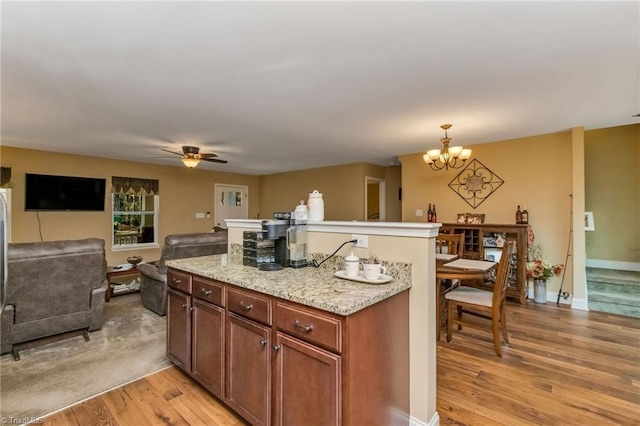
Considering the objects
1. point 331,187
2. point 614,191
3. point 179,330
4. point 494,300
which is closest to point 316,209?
point 179,330

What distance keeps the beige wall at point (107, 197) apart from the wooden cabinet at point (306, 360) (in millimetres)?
5101

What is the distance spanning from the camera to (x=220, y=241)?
3.99 metres

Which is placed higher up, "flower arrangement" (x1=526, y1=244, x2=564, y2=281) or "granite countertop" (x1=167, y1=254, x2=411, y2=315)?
"granite countertop" (x1=167, y1=254, x2=411, y2=315)

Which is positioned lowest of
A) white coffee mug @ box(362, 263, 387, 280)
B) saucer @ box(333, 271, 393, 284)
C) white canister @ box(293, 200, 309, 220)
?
saucer @ box(333, 271, 393, 284)

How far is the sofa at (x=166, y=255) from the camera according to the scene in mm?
3479

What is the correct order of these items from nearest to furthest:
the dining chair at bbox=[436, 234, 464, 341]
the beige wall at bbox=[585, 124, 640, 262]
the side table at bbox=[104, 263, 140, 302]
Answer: the dining chair at bbox=[436, 234, 464, 341]
the side table at bbox=[104, 263, 140, 302]
the beige wall at bbox=[585, 124, 640, 262]

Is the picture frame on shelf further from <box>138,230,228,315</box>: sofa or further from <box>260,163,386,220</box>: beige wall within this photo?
<box>138,230,228,315</box>: sofa

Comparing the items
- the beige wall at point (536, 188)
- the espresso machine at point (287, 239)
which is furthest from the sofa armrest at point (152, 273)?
the beige wall at point (536, 188)

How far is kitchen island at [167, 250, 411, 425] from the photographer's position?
4.22 feet

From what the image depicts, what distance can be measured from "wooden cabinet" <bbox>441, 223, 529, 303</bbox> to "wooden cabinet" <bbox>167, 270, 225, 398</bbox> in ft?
12.2

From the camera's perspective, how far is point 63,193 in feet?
17.0

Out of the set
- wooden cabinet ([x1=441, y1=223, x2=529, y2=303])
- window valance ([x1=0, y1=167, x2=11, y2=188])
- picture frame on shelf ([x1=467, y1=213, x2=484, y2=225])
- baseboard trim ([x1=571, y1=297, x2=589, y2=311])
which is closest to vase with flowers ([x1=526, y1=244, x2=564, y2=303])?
wooden cabinet ([x1=441, y1=223, x2=529, y2=303])

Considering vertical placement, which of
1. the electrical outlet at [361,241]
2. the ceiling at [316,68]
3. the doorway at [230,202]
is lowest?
the electrical outlet at [361,241]

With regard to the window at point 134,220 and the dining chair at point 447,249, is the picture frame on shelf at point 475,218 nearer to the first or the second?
the dining chair at point 447,249
